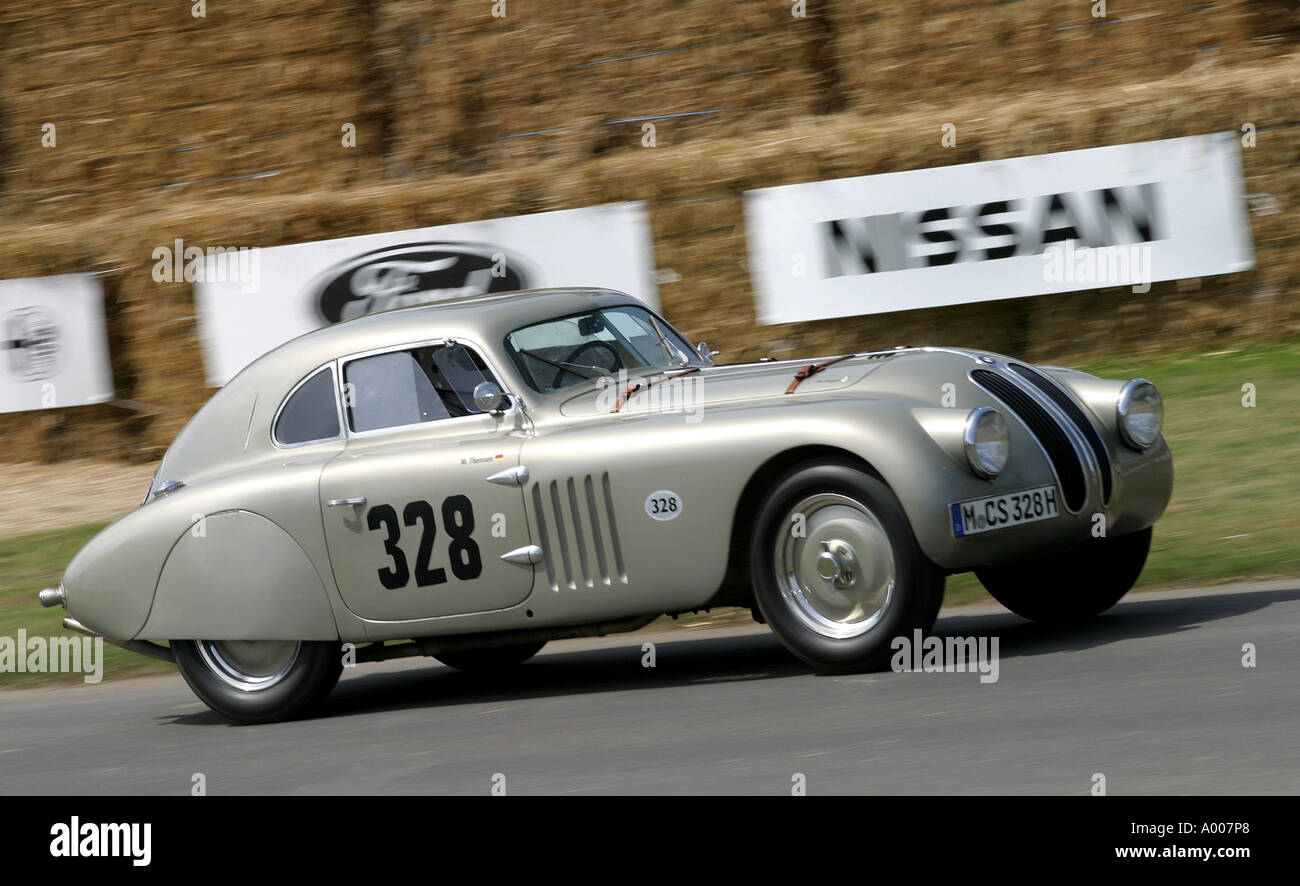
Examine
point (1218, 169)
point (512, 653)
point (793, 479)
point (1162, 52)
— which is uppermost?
point (1162, 52)

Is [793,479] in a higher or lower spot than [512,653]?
higher

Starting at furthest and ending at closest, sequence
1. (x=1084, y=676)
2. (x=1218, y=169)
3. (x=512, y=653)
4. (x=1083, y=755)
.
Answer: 1. (x=1218, y=169)
2. (x=512, y=653)
3. (x=1084, y=676)
4. (x=1083, y=755)

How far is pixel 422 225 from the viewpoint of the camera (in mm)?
14055

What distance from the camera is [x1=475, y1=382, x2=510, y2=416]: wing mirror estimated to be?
256 inches

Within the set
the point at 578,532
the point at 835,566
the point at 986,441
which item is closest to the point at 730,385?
the point at 578,532

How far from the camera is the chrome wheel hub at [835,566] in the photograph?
5836mm

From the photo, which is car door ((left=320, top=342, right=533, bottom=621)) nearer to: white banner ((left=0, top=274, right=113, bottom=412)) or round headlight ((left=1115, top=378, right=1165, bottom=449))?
round headlight ((left=1115, top=378, right=1165, bottom=449))

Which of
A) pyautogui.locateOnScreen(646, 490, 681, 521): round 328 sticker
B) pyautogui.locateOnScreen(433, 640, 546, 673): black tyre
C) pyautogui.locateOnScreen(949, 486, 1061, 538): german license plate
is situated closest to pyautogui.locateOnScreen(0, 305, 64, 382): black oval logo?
pyautogui.locateOnScreen(433, 640, 546, 673): black tyre

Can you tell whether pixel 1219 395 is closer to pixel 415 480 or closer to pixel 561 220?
pixel 561 220

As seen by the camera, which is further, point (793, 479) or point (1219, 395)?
point (1219, 395)

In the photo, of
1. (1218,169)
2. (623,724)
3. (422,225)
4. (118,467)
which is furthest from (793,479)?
(118,467)

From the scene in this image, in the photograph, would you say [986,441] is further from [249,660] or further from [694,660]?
[249,660]

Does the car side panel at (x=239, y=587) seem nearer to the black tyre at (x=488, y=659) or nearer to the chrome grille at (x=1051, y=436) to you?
the black tyre at (x=488, y=659)

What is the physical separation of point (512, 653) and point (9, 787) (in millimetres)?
2477
